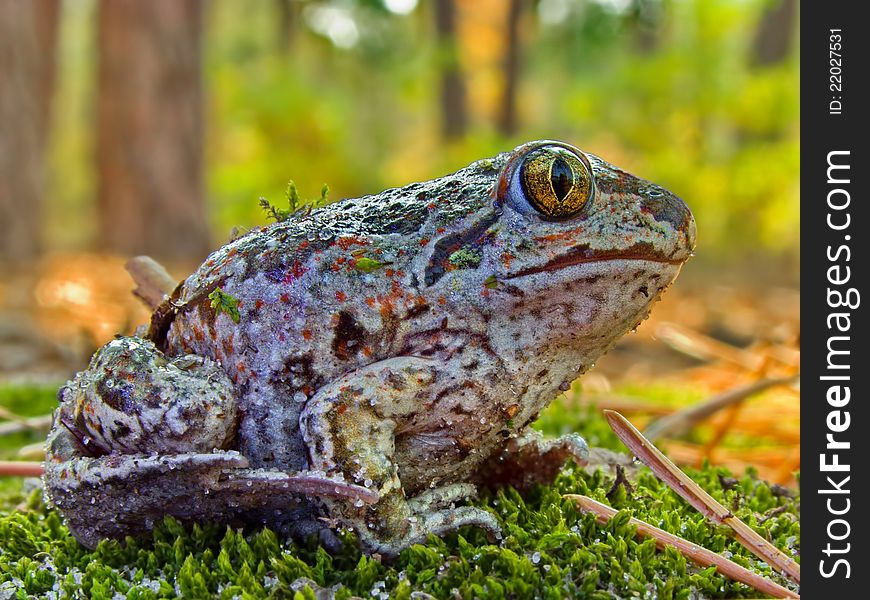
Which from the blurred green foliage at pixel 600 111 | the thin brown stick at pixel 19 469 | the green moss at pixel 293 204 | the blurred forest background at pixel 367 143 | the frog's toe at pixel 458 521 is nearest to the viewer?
the frog's toe at pixel 458 521

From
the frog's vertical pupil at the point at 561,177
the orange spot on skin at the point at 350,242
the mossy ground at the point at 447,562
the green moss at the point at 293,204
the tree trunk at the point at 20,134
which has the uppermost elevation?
the tree trunk at the point at 20,134

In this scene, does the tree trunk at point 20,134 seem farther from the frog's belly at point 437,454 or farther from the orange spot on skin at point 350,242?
the frog's belly at point 437,454

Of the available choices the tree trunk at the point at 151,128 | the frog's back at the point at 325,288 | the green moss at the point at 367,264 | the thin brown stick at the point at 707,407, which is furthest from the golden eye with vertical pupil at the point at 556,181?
the tree trunk at the point at 151,128

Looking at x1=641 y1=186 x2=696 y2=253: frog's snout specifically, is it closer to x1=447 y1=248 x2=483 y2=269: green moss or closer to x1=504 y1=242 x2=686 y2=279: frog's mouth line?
x1=504 y1=242 x2=686 y2=279: frog's mouth line

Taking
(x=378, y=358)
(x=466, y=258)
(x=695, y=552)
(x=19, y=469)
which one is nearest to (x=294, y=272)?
(x=378, y=358)

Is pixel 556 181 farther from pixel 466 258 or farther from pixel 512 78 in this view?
pixel 512 78

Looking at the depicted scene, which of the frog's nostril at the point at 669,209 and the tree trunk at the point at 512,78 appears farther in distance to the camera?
the tree trunk at the point at 512,78

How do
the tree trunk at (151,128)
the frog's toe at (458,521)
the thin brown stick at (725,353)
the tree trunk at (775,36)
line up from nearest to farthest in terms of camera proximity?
1. the frog's toe at (458,521)
2. the thin brown stick at (725,353)
3. the tree trunk at (151,128)
4. the tree trunk at (775,36)

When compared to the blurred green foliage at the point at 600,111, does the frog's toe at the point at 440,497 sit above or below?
below

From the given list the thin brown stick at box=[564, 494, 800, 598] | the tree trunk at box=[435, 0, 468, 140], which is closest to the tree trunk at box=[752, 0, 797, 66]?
the tree trunk at box=[435, 0, 468, 140]
